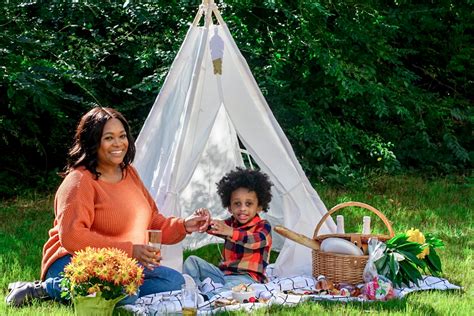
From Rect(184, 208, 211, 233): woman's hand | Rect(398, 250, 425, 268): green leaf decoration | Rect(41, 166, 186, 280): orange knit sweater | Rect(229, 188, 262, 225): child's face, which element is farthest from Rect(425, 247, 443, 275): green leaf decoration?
Rect(41, 166, 186, 280): orange knit sweater

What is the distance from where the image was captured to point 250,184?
468 cm

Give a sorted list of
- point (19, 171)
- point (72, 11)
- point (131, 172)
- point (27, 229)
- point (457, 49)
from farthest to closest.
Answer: point (457, 49) < point (19, 171) < point (72, 11) < point (27, 229) < point (131, 172)

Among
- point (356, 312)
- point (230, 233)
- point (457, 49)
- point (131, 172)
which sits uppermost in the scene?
point (457, 49)

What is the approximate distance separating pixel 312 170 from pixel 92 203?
3767mm

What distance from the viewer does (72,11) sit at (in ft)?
23.3

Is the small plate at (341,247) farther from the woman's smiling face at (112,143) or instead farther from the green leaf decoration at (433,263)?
the woman's smiling face at (112,143)

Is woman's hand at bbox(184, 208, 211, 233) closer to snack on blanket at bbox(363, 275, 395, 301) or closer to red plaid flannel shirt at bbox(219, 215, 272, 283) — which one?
red plaid flannel shirt at bbox(219, 215, 272, 283)

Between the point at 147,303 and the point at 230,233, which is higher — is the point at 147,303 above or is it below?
below

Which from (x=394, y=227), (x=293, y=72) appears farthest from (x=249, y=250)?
(x=293, y=72)

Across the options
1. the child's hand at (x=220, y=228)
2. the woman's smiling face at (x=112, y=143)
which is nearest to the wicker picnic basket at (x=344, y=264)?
the child's hand at (x=220, y=228)

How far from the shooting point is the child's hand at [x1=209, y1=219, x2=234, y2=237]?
4.40m

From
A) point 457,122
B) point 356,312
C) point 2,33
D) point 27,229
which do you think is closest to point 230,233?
point 356,312

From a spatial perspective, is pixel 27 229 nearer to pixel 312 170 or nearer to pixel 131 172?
pixel 131 172

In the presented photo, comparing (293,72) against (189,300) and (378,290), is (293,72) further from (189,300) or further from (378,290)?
(189,300)
